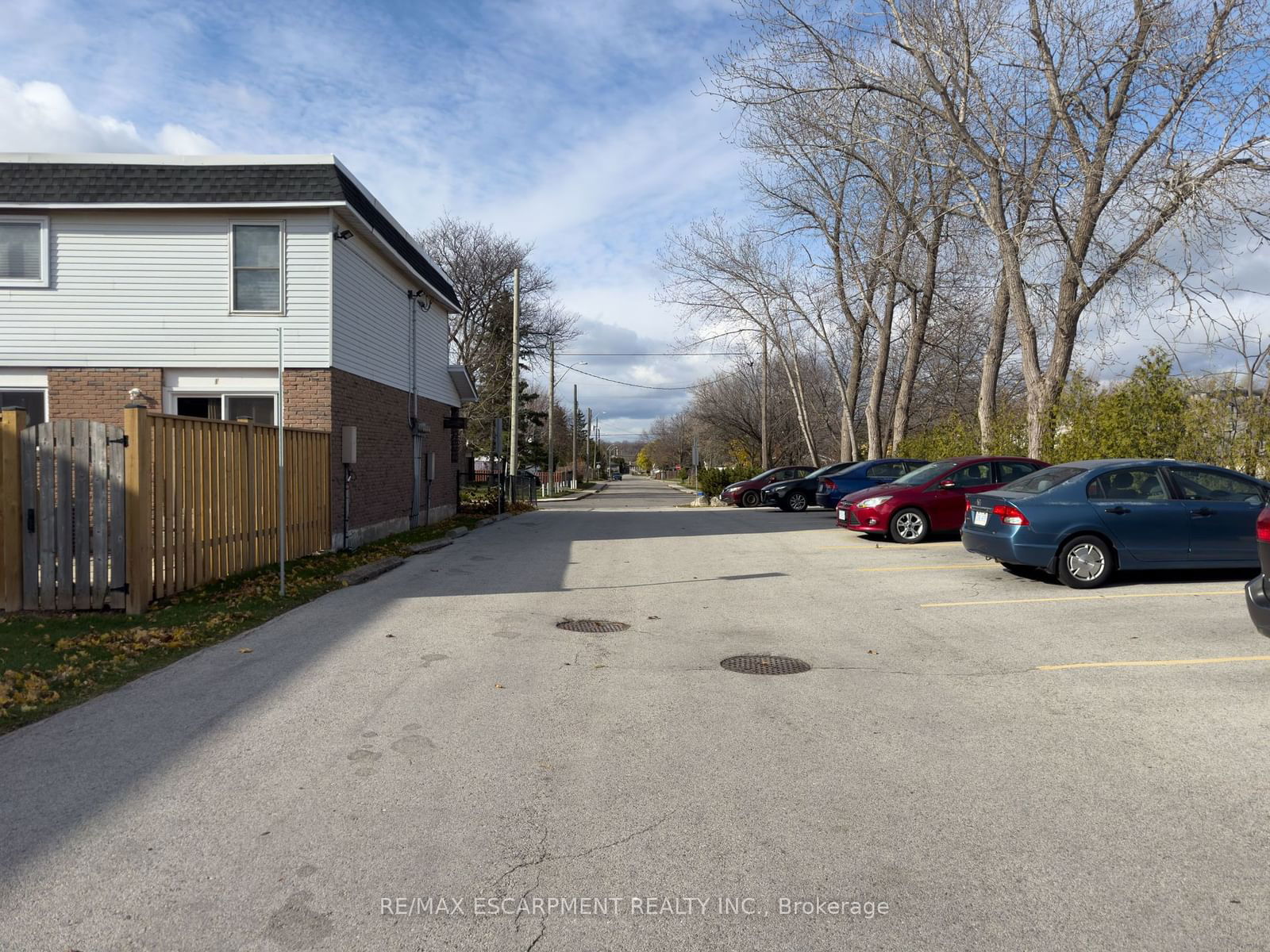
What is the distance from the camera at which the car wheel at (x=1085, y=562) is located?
1012 cm

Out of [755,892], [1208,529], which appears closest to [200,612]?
[755,892]

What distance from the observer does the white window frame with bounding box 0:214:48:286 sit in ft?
48.2

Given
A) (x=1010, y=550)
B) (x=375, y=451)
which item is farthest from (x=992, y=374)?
(x=375, y=451)

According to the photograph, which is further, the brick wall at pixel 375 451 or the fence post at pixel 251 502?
the brick wall at pixel 375 451

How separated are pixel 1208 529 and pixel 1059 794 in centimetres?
735

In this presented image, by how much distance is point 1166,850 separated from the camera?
3.71 metres

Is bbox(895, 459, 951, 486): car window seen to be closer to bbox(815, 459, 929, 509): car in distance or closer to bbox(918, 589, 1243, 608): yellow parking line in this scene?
bbox(815, 459, 929, 509): car in distance

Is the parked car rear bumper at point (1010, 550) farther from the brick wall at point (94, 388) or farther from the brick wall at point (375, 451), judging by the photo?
the brick wall at point (94, 388)

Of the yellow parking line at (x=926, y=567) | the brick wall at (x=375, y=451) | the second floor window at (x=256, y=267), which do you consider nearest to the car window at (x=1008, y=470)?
the yellow parking line at (x=926, y=567)

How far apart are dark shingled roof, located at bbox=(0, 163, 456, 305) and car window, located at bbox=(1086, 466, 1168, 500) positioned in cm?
1163

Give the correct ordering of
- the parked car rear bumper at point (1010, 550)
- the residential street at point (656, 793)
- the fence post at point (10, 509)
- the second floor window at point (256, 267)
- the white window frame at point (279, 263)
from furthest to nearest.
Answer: the second floor window at point (256, 267) < the white window frame at point (279, 263) < the parked car rear bumper at point (1010, 550) < the fence post at point (10, 509) < the residential street at point (656, 793)

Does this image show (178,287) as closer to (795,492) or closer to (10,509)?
(10,509)

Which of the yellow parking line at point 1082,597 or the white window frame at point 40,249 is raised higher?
the white window frame at point 40,249

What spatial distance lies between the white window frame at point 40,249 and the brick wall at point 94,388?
1427 mm
